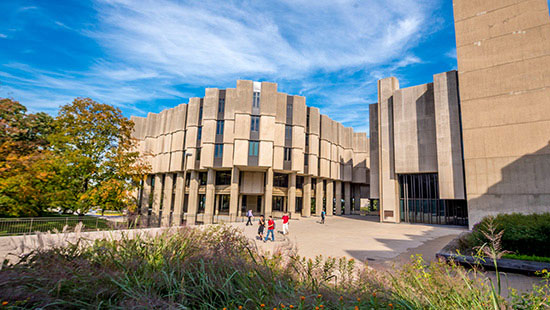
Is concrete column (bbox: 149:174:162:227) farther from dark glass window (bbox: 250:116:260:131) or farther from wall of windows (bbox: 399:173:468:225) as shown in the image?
wall of windows (bbox: 399:173:468:225)

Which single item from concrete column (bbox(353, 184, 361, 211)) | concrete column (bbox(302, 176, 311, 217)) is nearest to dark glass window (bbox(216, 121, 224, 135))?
concrete column (bbox(302, 176, 311, 217))

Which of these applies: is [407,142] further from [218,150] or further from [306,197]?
[218,150]

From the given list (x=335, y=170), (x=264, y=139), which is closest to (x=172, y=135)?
(x=264, y=139)

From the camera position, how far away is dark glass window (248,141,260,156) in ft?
121

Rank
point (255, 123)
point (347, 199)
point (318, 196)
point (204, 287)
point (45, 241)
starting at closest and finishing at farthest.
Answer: point (204, 287)
point (45, 241)
point (255, 123)
point (318, 196)
point (347, 199)

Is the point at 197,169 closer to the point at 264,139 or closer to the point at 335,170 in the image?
the point at 264,139

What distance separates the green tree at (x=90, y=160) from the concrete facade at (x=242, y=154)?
13129 mm

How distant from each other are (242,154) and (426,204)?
24535 mm

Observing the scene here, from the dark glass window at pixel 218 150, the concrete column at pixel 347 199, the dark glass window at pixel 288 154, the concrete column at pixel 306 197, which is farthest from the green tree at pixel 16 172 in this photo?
the concrete column at pixel 347 199

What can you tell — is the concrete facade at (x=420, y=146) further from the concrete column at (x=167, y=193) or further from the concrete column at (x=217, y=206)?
the concrete column at (x=167, y=193)

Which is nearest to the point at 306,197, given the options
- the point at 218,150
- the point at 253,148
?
the point at 253,148

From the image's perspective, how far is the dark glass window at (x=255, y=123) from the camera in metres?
37.7

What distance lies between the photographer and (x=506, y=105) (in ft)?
80.5

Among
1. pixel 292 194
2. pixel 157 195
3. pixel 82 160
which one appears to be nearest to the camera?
pixel 82 160
